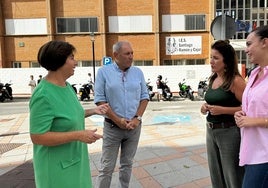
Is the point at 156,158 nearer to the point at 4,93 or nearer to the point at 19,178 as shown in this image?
the point at 19,178

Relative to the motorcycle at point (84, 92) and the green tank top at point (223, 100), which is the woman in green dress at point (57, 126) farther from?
the motorcycle at point (84, 92)

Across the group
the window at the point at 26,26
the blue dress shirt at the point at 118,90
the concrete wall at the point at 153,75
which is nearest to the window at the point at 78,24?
the window at the point at 26,26

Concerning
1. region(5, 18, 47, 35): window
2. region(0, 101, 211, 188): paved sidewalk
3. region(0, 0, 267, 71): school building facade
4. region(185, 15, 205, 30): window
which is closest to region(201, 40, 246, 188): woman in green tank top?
region(0, 101, 211, 188): paved sidewalk

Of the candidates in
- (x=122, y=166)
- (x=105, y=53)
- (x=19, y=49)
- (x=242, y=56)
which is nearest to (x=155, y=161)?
(x=122, y=166)

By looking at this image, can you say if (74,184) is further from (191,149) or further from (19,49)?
(19,49)

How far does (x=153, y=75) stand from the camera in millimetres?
21719

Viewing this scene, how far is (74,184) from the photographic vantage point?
213cm

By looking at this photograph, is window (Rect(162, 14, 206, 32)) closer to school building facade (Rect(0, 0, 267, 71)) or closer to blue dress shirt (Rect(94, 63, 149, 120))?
school building facade (Rect(0, 0, 267, 71))

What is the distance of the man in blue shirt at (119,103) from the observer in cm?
321

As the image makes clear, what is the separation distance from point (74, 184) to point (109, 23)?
2478 centimetres

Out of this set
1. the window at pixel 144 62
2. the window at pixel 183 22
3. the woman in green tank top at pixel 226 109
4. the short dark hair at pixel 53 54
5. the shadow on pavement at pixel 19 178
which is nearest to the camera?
the short dark hair at pixel 53 54

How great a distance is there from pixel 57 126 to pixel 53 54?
488mm

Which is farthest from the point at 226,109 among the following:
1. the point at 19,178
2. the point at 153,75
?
the point at 153,75

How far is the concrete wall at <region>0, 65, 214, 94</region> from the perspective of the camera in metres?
21.6
